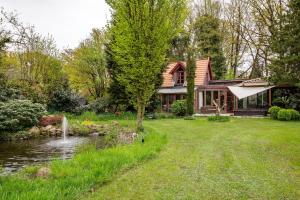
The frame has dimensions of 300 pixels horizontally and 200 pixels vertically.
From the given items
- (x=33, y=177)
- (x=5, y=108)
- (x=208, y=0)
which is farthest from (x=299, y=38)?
(x=208, y=0)

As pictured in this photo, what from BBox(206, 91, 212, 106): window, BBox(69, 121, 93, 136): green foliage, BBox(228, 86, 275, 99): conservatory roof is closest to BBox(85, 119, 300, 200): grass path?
BBox(69, 121, 93, 136): green foliage

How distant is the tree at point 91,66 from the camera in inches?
1137

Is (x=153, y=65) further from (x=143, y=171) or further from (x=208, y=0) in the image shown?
(x=208, y=0)

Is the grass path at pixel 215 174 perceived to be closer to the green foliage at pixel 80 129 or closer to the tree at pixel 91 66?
the green foliage at pixel 80 129

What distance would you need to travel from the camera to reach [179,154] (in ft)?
29.9

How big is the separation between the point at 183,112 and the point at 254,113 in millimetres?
5941

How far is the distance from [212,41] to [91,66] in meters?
15.7

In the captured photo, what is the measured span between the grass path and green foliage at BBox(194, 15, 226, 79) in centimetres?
2616

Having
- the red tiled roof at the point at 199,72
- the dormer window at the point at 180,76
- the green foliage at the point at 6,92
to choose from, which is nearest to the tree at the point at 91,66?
the red tiled roof at the point at 199,72

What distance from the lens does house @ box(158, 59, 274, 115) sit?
25.1m

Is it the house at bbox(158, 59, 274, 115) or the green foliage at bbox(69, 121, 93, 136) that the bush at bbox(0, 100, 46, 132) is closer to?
the green foliage at bbox(69, 121, 93, 136)

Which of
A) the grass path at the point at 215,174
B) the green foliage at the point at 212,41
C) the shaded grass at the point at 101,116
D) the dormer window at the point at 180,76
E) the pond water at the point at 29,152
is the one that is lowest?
A: the pond water at the point at 29,152

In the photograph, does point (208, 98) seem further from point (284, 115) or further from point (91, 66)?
point (91, 66)

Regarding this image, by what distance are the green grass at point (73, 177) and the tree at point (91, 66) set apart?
2075cm
